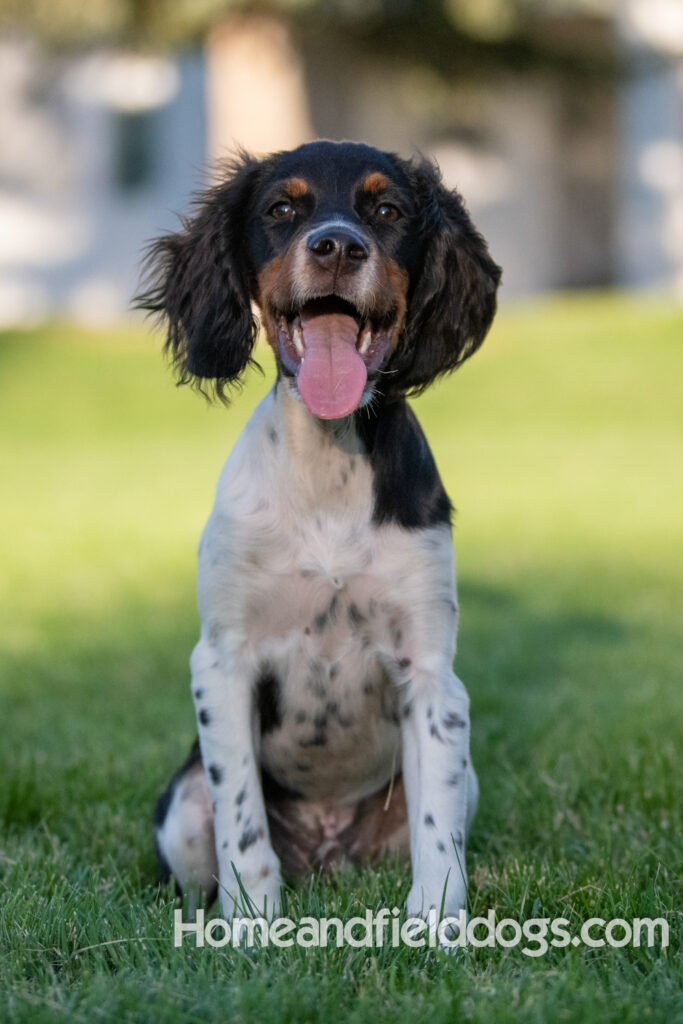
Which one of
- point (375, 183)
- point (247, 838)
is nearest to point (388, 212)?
point (375, 183)

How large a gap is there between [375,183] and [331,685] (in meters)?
1.33

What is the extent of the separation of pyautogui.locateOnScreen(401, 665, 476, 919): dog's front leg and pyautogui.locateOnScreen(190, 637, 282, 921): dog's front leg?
1.25 ft

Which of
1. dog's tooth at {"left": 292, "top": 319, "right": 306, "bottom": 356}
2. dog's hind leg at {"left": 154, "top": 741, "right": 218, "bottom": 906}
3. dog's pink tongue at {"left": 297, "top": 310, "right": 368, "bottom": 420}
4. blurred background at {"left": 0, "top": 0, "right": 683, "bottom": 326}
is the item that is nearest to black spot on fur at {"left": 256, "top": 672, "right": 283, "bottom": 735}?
dog's hind leg at {"left": 154, "top": 741, "right": 218, "bottom": 906}

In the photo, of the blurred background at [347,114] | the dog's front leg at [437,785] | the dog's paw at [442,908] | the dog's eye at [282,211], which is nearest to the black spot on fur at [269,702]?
the dog's front leg at [437,785]

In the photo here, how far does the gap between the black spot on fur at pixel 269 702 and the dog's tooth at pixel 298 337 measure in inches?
33.3

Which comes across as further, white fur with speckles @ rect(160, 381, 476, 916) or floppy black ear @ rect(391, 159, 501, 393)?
floppy black ear @ rect(391, 159, 501, 393)

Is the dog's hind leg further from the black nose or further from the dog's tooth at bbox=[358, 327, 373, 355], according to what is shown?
the black nose

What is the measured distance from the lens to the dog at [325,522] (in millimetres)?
3188

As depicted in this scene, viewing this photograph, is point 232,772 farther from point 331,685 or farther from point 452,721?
point 452,721

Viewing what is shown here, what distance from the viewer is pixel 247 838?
10.5ft

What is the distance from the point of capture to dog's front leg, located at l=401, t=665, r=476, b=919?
3.01 m

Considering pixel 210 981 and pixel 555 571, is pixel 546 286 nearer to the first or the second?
pixel 555 571

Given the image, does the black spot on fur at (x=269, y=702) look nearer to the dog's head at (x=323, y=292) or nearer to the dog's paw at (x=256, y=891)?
the dog's paw at (x=256, y=891)

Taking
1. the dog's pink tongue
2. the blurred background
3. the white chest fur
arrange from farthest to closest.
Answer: the blurred background, the white chest fur, the dog's pink tongue
